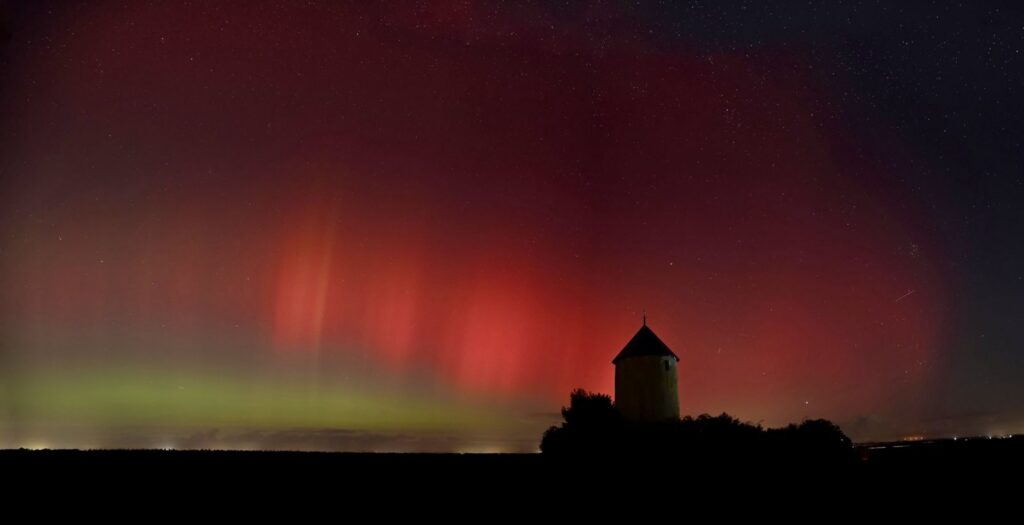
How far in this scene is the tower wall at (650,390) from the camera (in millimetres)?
43594

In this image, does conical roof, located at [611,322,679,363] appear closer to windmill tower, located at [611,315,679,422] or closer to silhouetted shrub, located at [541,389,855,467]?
windmill tower, located at [611,315,679,422]

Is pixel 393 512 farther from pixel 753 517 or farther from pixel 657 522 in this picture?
pixel 753 517

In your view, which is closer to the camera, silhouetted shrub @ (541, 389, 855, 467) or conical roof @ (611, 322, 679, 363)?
silhouetted shrub @ (541, 389, 855, 467)

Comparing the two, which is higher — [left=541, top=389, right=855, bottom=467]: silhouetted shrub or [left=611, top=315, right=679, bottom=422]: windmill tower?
[left=611, top=315, right=679, bottom=422]: windmill tower

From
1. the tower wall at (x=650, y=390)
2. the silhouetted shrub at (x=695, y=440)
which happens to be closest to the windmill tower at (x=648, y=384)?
the tower wall at (x=650, y=390)

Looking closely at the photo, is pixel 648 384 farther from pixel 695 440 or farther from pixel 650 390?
pixel 695 440

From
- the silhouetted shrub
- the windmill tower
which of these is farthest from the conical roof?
the silhouetted shrub

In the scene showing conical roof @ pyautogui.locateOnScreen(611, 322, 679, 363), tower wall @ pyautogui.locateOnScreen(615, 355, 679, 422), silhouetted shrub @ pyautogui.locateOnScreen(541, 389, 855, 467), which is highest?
conical roof @ pyautogui.locateOnScreen(611, 322, 679, 363)

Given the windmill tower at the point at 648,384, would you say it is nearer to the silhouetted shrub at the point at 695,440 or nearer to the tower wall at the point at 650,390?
the tower wall at the point at 650,390

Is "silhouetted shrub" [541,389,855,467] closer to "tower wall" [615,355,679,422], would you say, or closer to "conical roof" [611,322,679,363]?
"tower wall" [615,355,679,422]

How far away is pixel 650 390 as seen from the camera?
145 feet

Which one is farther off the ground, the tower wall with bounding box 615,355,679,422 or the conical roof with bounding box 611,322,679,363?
the conical roof with bounding box 611,322,679,363

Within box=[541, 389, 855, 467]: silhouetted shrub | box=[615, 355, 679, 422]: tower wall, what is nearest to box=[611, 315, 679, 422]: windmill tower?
box=[615, 355, 679, 422]: tower wall

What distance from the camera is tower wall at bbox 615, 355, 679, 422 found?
4359cm
